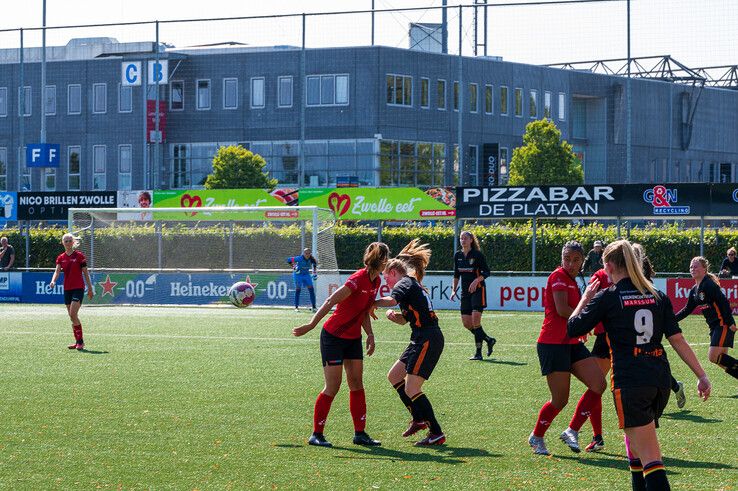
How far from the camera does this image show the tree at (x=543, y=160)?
52.4 meters

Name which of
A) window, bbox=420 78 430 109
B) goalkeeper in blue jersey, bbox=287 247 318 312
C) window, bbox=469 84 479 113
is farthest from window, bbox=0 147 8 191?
goalkeeper in blue jersey, bbox=287 247 318 312

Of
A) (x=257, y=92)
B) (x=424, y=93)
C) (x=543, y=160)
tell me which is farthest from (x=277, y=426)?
(x=257, y=92)

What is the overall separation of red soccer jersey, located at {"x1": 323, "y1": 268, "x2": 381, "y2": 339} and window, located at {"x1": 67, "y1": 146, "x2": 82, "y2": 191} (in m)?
53.0

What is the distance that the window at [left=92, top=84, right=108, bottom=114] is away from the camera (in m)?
60.3

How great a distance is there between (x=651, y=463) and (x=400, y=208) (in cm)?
2880

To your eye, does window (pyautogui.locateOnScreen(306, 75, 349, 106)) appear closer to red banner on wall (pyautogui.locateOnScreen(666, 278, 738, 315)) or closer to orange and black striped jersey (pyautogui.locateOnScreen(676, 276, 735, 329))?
red banner on wall (pyautogui.locateOnScreen(666, 278, 738, 315))

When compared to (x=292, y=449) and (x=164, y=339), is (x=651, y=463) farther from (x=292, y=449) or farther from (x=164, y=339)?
(x=164, y=339)

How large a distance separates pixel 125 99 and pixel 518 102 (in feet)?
65.8

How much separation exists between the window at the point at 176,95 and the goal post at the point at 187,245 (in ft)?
70.8

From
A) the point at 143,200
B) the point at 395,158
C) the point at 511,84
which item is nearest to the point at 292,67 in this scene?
the point at 395,158

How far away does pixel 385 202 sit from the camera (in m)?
36.2

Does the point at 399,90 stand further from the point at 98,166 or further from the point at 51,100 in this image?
the point at 51,100

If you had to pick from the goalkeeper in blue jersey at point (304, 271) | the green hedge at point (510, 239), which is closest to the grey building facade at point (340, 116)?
the green hedge at point (510, 239)

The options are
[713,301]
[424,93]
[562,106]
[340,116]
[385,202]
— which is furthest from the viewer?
[562,106]
